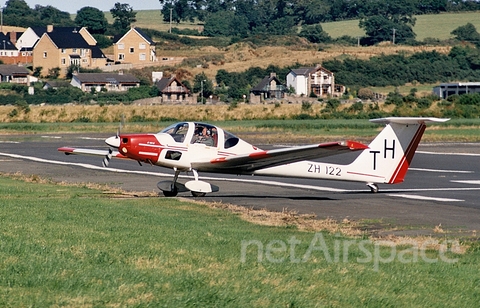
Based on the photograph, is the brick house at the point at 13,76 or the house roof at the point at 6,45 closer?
the brick house at the point at 13,76

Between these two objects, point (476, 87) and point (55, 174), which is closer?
point (55, 174)

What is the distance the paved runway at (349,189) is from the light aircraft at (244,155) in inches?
23.9

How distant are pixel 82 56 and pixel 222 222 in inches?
5084

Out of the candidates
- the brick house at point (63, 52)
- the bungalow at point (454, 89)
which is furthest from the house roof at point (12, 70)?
the bungalow at point (454, 89)

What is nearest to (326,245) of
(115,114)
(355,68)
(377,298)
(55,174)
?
(377,298)

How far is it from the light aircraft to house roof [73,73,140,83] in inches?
4011

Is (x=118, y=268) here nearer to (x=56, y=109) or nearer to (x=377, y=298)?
(x=377, y=298)

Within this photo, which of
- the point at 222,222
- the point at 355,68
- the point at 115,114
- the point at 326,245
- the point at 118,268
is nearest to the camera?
the point at 118,268

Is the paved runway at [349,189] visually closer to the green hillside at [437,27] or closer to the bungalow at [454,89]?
the bungalow at [454,89]

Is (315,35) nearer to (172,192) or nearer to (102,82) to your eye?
(102,82)

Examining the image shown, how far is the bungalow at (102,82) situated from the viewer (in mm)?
122062

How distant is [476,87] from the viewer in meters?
116

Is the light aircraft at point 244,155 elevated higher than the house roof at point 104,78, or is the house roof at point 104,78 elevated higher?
the house roof at point 104,78

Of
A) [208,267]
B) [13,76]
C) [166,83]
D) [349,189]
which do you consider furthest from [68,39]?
[208,267]
